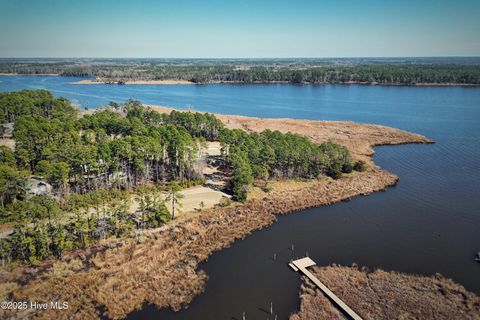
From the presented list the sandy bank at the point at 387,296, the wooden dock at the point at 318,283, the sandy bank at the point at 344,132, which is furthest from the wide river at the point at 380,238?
the sandy bank at the point at 344,132

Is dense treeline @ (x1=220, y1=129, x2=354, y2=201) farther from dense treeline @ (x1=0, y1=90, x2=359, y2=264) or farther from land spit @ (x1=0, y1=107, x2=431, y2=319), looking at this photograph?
land spit @ (x1=0, y1=107, x2=431, y2=319)

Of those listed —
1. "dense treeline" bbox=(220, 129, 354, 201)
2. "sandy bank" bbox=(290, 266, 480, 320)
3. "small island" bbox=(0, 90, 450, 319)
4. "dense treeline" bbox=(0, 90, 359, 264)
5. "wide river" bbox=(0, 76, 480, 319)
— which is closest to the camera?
"sandy bank" bbox=(290, 266, 480, 320)

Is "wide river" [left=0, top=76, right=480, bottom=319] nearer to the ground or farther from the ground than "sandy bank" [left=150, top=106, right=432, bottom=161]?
nearer to the ground

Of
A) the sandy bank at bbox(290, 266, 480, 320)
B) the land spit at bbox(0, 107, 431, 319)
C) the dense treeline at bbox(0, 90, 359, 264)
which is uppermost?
the dense treeline at bbox(0, 90, 359, 264)

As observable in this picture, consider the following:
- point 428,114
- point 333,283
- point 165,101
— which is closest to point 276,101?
point 165,101

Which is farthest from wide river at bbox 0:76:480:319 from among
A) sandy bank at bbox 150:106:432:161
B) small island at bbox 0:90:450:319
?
sandy bank at bbox 150:106:432:161
